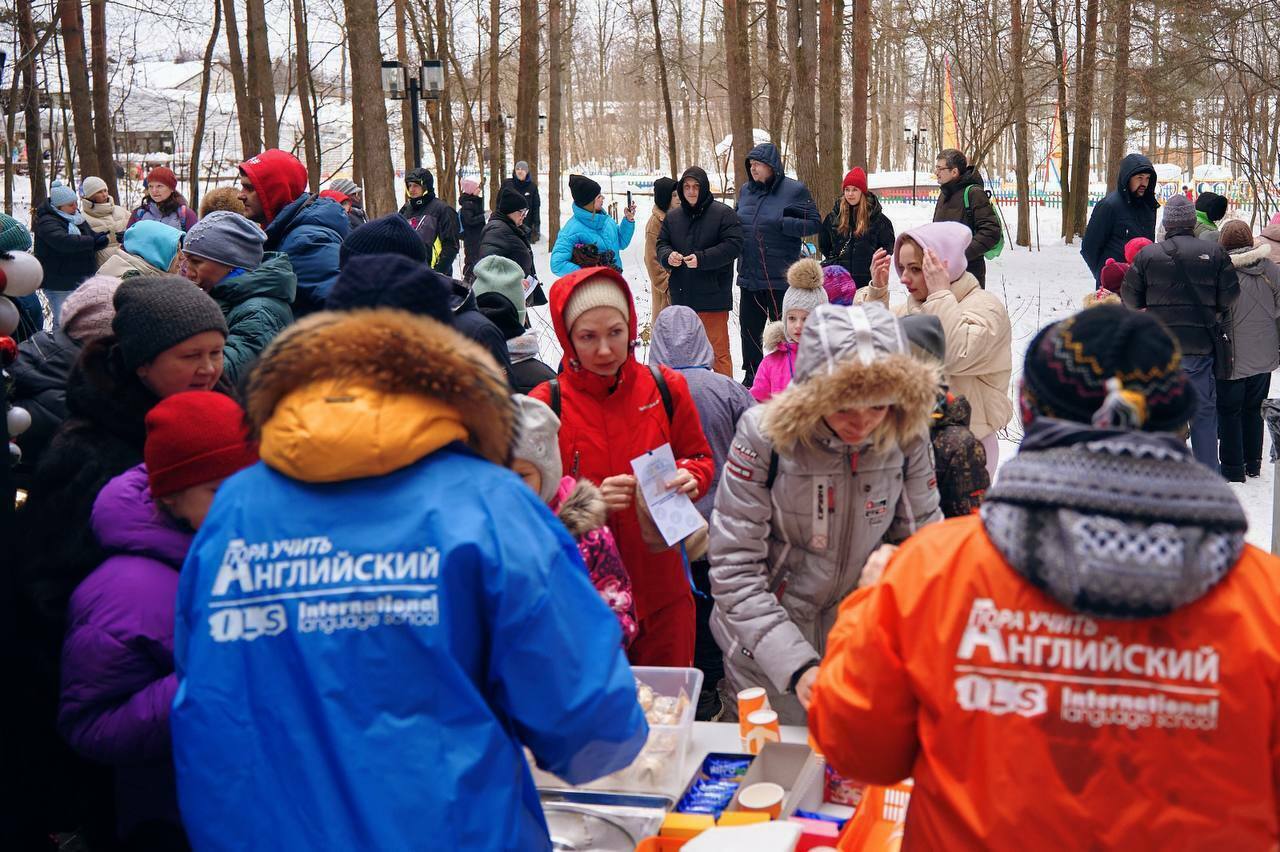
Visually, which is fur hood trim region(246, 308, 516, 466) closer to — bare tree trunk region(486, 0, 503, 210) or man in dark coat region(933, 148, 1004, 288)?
man in dark coat region(933, 148, 1004, 288)

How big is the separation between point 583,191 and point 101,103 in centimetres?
1019

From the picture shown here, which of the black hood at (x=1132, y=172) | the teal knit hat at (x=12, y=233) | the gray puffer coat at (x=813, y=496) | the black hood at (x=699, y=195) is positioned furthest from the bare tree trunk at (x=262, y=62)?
the gray puffer coat at (x=813, y=496)

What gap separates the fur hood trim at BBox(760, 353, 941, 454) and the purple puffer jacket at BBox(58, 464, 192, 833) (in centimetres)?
149

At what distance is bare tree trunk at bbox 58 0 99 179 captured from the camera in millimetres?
15477

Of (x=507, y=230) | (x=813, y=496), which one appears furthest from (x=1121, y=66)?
(x=813, y=496)

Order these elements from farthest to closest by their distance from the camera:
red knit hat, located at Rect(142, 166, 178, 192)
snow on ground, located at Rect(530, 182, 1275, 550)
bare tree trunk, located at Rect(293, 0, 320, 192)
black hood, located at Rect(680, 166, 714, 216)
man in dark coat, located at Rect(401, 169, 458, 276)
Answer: bare tree trunk, located at Rect(293, 0, 320, 192), man in dark coat, located at Rect(401, 169, 458, 276), red knit hat, located at Rect(142, 166, 178, 192), black hood, located at Rect(680, 166, 714, 216), snow on ground, located at Rect(530, 182, 1275, 550)

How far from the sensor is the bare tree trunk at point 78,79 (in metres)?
15.5

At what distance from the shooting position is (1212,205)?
1047cm

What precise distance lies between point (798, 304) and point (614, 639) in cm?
514

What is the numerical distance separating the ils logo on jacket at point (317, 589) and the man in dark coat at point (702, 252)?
8.04 meters

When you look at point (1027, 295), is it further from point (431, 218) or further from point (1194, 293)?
point (1194, 293)

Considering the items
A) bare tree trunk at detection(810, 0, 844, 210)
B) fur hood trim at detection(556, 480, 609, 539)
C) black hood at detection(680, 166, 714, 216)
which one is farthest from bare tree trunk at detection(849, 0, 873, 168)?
fur hood trim at detection(556, 480, 609, 539)

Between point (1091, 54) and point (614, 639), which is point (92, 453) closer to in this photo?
point (614, 639)

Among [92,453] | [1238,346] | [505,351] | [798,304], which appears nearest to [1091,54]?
[1238,346]
